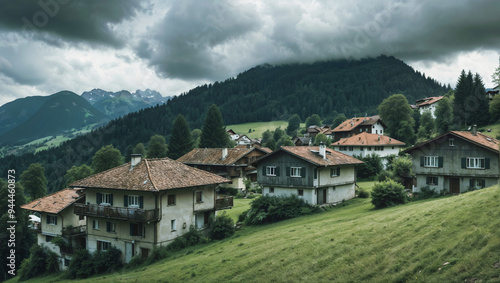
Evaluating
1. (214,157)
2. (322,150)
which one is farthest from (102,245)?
(214,157)

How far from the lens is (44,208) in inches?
1791

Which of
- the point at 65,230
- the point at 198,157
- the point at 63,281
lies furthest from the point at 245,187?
the point at 63,281

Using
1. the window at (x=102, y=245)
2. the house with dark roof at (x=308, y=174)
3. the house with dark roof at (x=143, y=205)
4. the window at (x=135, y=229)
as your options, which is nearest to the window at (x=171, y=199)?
the house with dark roof at (x=143, y=205)

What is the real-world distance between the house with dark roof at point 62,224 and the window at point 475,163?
1765 inches

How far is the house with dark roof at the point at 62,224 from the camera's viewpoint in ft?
144

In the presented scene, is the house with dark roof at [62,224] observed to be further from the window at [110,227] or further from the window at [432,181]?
the window at [432,181]

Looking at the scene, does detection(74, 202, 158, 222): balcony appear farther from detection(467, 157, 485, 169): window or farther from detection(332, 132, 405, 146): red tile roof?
detection(332, 132, 405, 146): red tile roof

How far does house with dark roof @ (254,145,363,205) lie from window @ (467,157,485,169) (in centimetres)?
1426

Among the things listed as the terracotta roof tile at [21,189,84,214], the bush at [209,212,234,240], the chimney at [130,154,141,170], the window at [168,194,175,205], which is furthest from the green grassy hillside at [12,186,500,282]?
the terracotta roof tile at [21,189,84,214]

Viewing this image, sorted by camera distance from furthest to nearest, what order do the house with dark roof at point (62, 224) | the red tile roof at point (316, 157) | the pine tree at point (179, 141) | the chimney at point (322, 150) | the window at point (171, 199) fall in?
the pine tree at point (179, 141), the chimney at point (322, 150), the red tile roof at point (316, 157), the house with dark roof at point (62, 224), the window at point (171, 199)

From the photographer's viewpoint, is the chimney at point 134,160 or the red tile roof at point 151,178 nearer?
the red tile roof at point 151,178

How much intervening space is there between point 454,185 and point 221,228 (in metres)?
27.8

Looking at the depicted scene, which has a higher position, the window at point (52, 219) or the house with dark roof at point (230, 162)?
the house with dark roof at point (230, 162)

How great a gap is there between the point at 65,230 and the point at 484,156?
161ft
